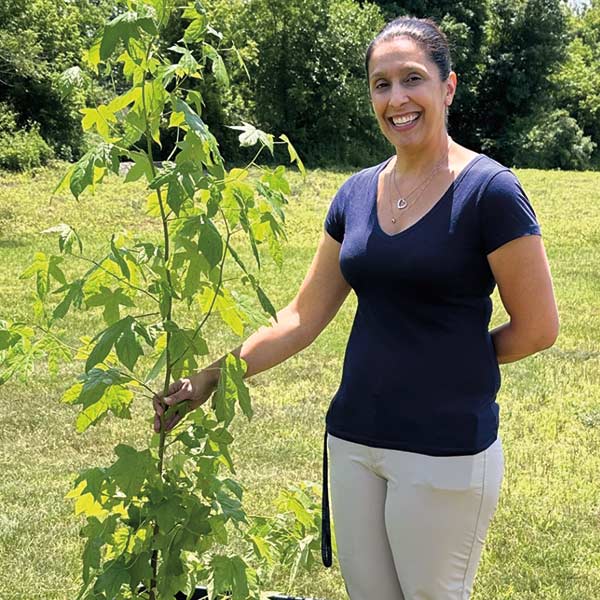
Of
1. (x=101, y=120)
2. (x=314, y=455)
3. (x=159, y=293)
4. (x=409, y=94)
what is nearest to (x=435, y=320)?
(x=409, y=94)

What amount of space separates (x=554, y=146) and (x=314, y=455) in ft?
86.9

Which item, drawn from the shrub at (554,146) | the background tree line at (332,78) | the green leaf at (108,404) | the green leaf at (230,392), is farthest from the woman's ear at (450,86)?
the shrub at (554,146)

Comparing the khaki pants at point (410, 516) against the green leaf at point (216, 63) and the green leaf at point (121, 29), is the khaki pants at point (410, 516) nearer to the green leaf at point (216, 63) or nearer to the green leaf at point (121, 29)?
the green leaf at point (216, 63)

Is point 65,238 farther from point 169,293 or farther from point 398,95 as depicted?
point 398,95

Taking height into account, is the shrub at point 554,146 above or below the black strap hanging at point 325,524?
below

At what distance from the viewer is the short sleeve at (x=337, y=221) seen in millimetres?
2092

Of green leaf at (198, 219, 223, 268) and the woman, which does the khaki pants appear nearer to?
the woman

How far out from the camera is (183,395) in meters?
1.99

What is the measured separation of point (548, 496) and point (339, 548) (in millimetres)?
2491

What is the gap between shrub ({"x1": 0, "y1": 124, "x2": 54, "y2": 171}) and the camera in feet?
49.6

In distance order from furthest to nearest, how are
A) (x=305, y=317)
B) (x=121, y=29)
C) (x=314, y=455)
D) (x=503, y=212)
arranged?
(x=314, y=455) < (x=305, y=317) < (x=503, y=212) < (x=121, y=29)

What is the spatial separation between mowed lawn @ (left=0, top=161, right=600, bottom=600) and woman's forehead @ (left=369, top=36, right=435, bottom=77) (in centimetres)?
83

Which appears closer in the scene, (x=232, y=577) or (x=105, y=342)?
(x=105, y=342)

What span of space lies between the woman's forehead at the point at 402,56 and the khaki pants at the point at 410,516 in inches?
32.1
